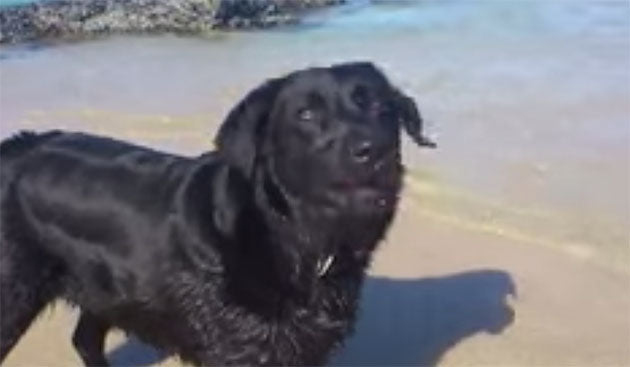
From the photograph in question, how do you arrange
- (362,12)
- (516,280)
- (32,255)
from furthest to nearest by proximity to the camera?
(362,12)
(516,280)
(32,255)

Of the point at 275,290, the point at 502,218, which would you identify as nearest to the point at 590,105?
the point at 502,218

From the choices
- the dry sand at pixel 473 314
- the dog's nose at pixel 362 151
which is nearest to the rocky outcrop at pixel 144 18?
the dry sand at pixel 473 314

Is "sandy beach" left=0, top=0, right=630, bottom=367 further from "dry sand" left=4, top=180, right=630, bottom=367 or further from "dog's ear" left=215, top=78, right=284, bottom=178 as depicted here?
"dog's ear" left=215, top=78, right=284, bottom=178

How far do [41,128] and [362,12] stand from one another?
637 cm

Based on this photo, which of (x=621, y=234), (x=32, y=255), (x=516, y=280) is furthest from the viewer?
(x=621, y=234)

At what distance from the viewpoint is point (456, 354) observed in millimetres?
5645

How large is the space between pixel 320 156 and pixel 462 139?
4490 millimetres

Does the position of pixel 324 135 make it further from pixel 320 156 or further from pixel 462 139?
pixel 462 139

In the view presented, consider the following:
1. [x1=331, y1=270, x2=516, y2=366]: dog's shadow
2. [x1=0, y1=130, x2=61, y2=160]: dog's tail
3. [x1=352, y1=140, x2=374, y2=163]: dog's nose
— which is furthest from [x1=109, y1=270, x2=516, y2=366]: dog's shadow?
[x1=352, y1=140, x2=374, y2=163]: dog's nose

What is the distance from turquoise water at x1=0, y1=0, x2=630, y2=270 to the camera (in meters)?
7.47

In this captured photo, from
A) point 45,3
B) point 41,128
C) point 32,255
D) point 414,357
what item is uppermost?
point 32,255

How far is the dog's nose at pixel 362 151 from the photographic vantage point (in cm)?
410

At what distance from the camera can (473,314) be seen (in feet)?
19.9

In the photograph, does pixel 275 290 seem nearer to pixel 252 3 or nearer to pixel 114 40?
pixel 114 40
